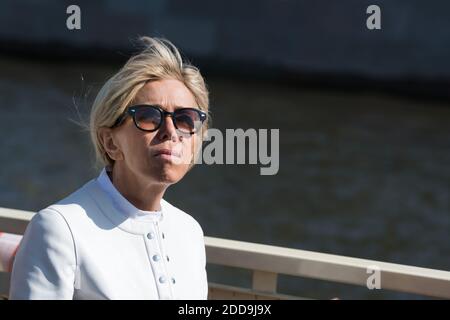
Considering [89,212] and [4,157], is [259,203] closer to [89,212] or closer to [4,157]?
[4,157]

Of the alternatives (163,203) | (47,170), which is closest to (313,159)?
(47,170)

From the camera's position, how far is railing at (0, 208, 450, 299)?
220 cm

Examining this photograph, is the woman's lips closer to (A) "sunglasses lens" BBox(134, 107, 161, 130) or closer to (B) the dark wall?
(A) "sunglasses lens" BBox(134, 107, 161, 130)

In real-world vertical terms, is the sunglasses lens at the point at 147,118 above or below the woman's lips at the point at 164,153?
above

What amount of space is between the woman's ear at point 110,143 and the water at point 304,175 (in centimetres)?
396

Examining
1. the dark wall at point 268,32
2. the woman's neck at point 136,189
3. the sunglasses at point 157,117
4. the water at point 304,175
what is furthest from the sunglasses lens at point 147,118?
the dark wall at point 268,32

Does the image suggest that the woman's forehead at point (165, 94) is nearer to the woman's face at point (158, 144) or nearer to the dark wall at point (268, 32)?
the woman's face at point (158, 144)

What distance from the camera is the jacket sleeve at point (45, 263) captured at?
4.63 ft

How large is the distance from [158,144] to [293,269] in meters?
0.86

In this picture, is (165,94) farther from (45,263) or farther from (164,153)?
(45,263)

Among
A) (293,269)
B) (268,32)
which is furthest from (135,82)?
(268,32)

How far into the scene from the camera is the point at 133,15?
14.6m

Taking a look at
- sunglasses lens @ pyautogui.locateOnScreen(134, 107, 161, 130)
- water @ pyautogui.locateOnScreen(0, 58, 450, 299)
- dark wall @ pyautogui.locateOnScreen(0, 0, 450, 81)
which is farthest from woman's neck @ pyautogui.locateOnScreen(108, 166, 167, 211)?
dark wall @ pyautogui.locateOnScreen(0, 0, 450, 81)

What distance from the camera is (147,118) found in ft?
5.01
